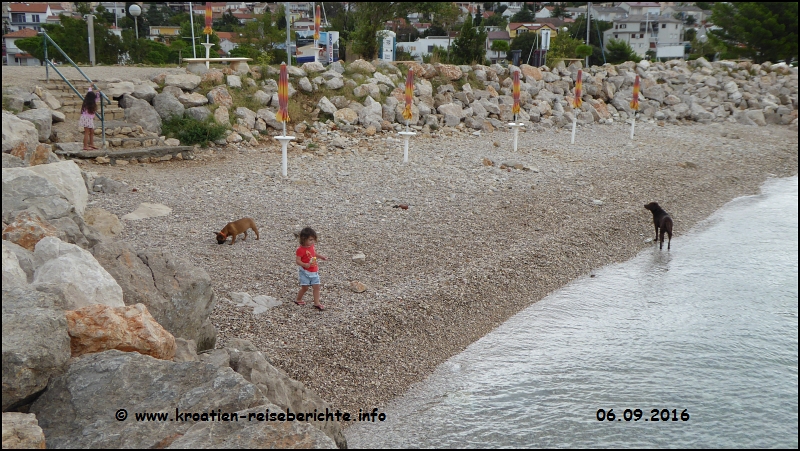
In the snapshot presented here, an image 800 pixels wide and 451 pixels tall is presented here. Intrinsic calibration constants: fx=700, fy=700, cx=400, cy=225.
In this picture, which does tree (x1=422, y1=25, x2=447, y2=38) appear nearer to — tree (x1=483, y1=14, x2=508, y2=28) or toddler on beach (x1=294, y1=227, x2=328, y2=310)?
tree (x1=483, y1=14, x2=508, y2=28)

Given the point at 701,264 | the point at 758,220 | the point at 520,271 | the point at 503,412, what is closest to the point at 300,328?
the point at 503,412

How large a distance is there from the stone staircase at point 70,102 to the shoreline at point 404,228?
2140mm

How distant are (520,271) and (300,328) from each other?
341 cm

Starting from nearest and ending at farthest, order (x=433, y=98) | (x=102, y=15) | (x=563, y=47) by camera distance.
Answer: (x=433, y=98)
(x=563, y=47)
(x=102, y=15)

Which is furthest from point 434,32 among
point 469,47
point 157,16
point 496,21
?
point 157,16

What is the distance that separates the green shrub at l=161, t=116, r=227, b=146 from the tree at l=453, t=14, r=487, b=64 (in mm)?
13327

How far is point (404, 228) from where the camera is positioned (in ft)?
32.9

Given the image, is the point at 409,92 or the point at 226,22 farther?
the point at 226,22

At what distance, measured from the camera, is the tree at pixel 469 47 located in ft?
85.1

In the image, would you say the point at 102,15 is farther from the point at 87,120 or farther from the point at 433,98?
the point at 87,120

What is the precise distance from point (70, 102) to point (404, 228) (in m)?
8.58

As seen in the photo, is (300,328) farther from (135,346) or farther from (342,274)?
(135,346)

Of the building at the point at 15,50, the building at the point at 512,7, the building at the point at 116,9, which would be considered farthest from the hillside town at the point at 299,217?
the building at the point at 512,7

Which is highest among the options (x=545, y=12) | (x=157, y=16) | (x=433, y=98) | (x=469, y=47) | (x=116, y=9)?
(x=545, y=12)
